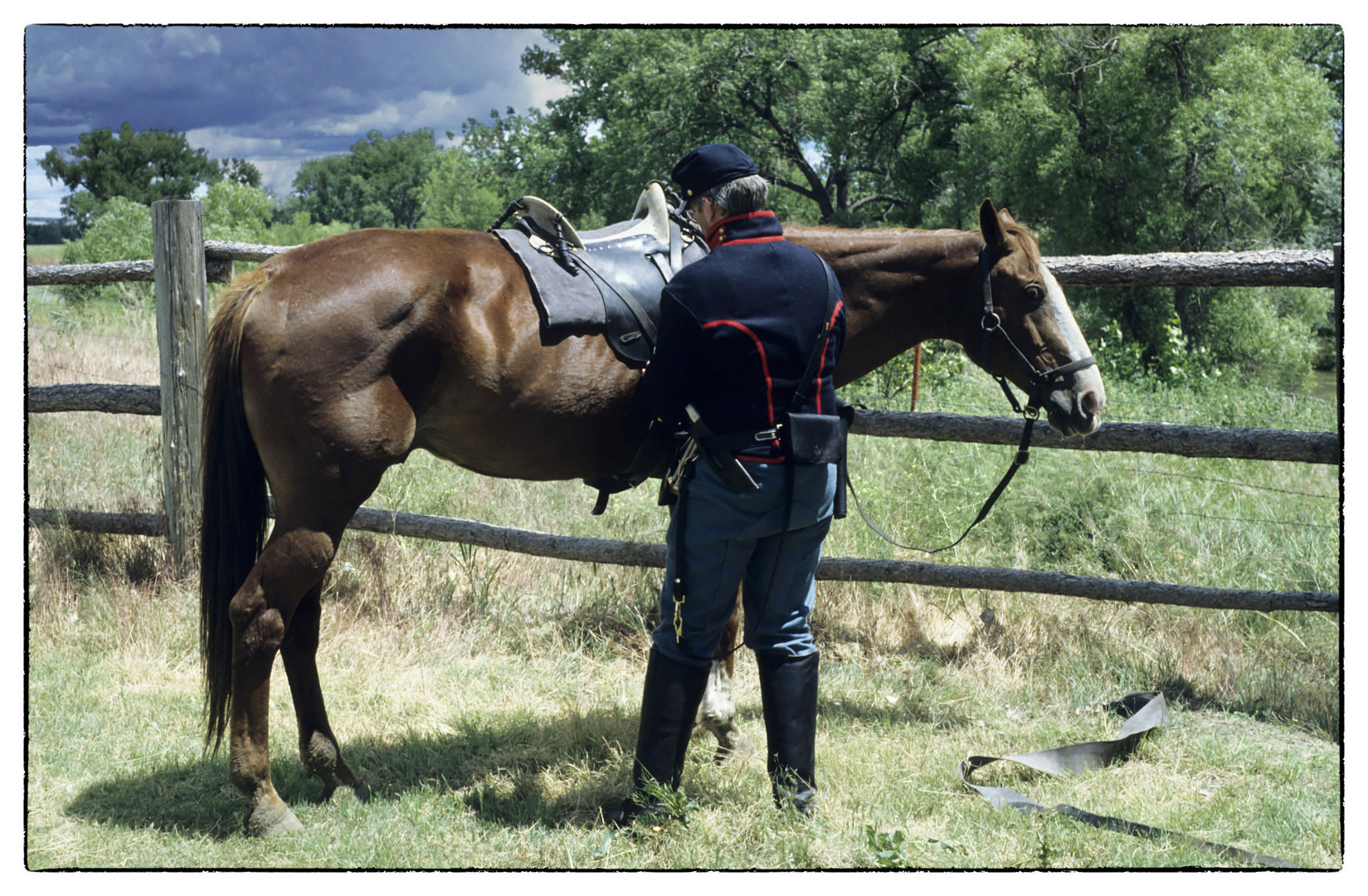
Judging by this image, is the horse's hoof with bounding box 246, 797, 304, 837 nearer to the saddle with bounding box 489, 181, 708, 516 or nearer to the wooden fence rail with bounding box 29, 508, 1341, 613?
the saddle with bounding box 489, 181, 708, 516

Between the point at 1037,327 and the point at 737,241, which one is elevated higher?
the point at 737,241

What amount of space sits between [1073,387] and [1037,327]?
0.82 ft

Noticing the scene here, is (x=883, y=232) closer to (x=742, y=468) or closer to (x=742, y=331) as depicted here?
(x=742, y=331)

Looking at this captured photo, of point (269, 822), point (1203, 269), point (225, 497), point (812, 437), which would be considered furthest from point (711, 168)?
point (269, 822)

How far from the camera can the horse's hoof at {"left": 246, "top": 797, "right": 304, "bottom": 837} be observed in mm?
3080

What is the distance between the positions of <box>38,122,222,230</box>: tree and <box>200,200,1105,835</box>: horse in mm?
12778

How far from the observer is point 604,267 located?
326cm

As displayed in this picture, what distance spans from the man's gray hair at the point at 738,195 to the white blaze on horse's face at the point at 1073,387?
1.21 m

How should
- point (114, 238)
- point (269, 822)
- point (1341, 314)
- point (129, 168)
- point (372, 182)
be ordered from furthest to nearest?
point (372, 182) → point (129, 168) → point (114, 238) → point (1341, 314) → point (269, 822)

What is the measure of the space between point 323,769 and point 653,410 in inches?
70.6

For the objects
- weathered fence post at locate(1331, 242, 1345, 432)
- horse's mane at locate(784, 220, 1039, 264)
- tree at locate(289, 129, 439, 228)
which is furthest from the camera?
tree at locate(289, 129, 439, 228)

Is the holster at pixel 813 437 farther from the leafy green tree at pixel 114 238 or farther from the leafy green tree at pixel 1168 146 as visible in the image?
the leafy green tree at pixel 1168 146

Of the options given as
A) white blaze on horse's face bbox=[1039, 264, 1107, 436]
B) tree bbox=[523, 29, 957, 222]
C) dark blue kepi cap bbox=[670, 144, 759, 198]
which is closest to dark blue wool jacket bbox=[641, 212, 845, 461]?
dark blue kepi cap bbox=[670, 144, 759, 198]

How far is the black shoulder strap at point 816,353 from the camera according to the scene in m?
2.75
